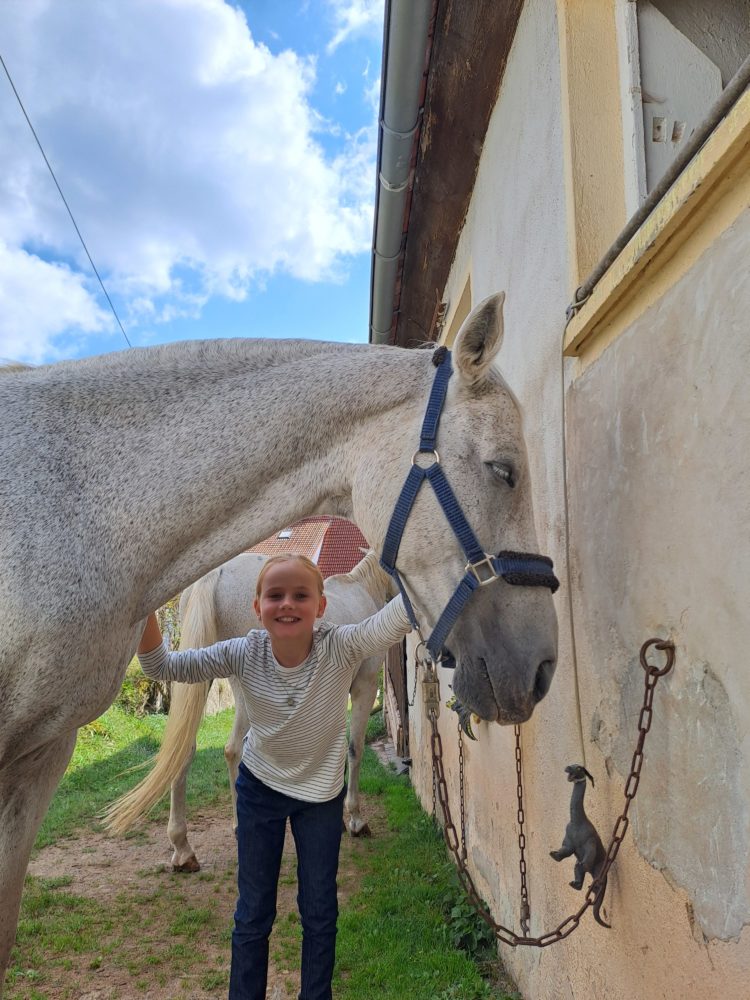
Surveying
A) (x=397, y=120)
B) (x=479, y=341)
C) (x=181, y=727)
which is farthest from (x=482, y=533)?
(x=181, y=727)

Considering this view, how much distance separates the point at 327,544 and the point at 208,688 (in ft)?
21.9

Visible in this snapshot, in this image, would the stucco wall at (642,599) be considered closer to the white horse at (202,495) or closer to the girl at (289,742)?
the white horse at (202,495)

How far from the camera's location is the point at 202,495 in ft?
5.56

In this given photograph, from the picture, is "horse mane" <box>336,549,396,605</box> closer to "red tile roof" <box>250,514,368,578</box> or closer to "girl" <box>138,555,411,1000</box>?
"girl" <box>138,555,411,1000</box>

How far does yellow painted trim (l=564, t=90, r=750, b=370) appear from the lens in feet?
3.44

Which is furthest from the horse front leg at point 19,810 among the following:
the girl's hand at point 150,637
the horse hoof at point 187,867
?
the horse hoof at point 187,867

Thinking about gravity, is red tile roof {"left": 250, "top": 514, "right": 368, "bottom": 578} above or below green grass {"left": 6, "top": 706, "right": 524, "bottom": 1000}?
above

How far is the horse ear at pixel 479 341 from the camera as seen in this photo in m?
1.61

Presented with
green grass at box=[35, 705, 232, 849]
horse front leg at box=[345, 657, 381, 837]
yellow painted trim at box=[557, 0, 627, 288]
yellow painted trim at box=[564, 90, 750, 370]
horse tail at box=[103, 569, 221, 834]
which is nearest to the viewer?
yellow painted trim at box=[564, 90, 750, 370]

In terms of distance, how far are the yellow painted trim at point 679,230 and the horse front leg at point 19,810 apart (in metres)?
1.78

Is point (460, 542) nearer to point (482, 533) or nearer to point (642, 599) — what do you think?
point (482, 533)

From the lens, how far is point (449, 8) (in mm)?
2869

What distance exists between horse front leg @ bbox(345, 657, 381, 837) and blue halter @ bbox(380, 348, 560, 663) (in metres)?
3.04

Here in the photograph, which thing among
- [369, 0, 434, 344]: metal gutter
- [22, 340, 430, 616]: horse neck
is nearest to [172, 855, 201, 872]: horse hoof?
[22, 340, 430, 616]: horse neck
